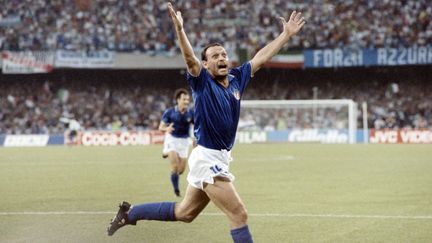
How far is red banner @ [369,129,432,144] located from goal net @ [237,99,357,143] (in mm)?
1342

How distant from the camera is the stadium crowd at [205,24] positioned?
49.2 meters

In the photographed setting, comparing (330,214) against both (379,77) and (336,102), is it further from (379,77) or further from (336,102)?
(379,77)

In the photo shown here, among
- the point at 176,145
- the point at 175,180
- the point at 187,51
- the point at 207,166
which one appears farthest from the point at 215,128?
the point at 176,145

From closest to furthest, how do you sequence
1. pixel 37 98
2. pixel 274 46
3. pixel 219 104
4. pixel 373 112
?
pixel 219 104, pixel 274 46, pixel 373 112, pixel 37 98

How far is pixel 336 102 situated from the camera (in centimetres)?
4500

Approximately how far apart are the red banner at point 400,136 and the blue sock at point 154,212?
124ft

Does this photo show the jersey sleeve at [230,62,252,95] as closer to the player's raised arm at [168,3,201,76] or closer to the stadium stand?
the player's raised arm at [168,3,201,76]

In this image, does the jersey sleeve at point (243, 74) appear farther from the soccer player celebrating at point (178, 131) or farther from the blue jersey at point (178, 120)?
the blue jersey at point (178, 120)

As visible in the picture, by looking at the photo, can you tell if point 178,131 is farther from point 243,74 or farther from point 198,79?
point 198,79

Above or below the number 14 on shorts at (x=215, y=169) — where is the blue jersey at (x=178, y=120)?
above

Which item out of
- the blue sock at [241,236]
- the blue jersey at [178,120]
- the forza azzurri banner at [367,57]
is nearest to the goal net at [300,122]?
the forza azzurri banner at [367,57]

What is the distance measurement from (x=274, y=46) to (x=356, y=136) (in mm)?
38048

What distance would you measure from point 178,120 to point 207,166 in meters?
9.21

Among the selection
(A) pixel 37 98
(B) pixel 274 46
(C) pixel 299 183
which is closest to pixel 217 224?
(B) pixel 274 46
